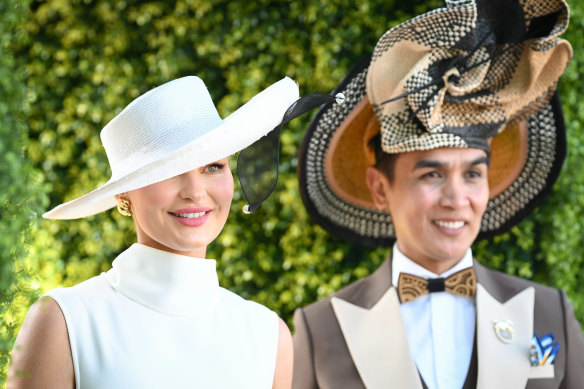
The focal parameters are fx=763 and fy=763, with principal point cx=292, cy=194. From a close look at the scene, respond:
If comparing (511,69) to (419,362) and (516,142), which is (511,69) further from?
(419,362)

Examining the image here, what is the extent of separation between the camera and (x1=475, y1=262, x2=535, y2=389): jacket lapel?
→ 249 centimetres

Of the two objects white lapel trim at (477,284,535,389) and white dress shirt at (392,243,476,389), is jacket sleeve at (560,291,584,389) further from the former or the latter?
white dress shirt at (392,243,476,389)

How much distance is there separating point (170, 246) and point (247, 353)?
35 cm

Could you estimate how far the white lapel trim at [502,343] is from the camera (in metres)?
2.48

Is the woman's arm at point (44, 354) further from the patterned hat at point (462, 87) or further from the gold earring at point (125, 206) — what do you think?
the patterned hat at point (462, 87)

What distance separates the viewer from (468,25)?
2467 mm

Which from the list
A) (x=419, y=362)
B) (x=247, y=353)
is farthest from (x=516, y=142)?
(x=247, y=353)

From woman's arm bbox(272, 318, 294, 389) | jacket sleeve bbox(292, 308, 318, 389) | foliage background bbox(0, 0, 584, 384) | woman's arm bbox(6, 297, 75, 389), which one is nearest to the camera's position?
woman's arm bbox(6, 297, 75, 389)

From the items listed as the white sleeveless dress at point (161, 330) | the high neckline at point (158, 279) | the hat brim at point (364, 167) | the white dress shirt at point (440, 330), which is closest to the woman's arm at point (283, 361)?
the white sleeveless dress at point (161, 330)

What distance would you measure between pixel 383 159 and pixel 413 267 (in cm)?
41

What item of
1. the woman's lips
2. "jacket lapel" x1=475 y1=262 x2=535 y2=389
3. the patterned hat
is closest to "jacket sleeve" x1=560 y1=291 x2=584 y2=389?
"jacket lapel" x1=475 y1=262 x2=535 y2=389

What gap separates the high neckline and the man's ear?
1.06 m

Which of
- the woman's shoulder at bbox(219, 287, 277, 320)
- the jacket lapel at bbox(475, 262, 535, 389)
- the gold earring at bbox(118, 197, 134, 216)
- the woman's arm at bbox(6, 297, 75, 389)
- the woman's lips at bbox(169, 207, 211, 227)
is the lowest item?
the jacket lapel at bbox(475, 262, 535, 389)

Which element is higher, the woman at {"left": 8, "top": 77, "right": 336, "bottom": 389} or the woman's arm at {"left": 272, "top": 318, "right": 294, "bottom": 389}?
the woman at {"left": 8, "top": 77, "right": 336, "bottom": 389}
